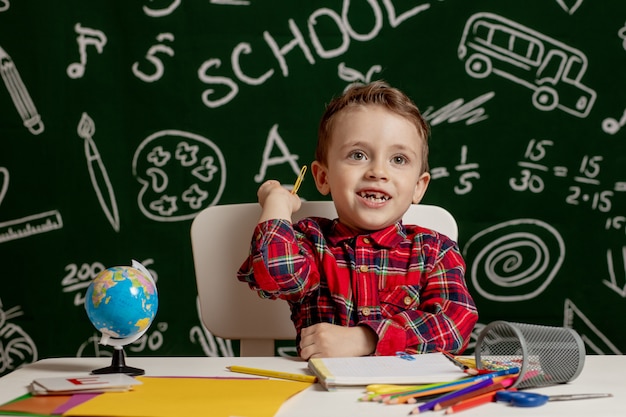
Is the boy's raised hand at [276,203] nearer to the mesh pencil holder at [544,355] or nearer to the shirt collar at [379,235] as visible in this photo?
the shirt collar at [379,235]

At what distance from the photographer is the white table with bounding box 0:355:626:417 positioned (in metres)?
0.85

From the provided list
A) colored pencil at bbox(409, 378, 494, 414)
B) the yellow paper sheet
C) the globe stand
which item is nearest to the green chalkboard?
the globe stand

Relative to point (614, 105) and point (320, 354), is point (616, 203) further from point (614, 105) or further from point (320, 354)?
point (320, 354)

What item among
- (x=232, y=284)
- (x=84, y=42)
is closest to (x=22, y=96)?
(x=84, y=42)

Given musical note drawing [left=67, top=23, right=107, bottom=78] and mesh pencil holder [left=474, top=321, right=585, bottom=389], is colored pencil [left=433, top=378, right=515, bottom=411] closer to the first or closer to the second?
mesh pencil holder [left=474, top=321, right=585, bottom=389]

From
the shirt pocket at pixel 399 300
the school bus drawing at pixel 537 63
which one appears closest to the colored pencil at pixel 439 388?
the shirt pocket at pixel 399 300

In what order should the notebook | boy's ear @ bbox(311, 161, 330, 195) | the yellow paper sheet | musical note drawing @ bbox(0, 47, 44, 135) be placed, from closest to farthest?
the yellow paper sheet
the notebook
boy's ear @ bbox(311, 161, 330, 195)
musical note drawing @ bbox(0, 47, 44, 135)

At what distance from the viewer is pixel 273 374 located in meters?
1.06

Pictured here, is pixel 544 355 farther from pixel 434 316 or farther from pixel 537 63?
pixel 537 63

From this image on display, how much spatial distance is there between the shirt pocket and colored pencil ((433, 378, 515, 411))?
19.9 inches

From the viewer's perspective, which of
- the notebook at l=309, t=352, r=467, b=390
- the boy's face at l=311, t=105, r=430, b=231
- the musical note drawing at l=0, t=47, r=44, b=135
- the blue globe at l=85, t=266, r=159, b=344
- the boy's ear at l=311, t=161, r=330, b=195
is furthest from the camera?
the musical note drawing at l=0, t=47, r=44, b=135

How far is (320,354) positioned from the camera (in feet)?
4.11

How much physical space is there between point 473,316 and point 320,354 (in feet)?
1.00

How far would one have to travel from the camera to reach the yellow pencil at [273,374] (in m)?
1.02
